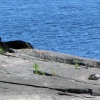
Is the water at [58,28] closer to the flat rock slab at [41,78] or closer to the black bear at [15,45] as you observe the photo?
the black bear at [15,45]

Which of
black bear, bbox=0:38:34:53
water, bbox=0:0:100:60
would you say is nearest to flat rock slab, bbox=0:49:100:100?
black bear, bbox=0:38:34:53

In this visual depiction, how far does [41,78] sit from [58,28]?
76.7ft

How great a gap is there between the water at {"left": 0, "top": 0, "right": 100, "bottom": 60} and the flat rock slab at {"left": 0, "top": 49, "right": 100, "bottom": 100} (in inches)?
307

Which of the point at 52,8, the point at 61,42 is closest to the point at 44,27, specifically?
the point at 61,42

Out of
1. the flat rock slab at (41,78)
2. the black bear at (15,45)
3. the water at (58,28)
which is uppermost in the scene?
the flat rock slab at (41,78)

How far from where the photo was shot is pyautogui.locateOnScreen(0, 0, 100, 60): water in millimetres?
21352

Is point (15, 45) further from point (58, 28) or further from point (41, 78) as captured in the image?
point (58, 28)

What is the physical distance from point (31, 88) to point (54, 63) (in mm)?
1811

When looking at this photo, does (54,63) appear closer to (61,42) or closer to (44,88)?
(44,88)

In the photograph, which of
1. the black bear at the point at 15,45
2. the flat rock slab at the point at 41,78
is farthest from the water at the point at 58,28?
the flat rock slab at the point at 41,78

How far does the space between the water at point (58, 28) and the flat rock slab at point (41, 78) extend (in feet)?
25.6

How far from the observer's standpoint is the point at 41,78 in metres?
7.26

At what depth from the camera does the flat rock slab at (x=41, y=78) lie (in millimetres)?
6430

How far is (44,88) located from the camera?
673 centimetres
